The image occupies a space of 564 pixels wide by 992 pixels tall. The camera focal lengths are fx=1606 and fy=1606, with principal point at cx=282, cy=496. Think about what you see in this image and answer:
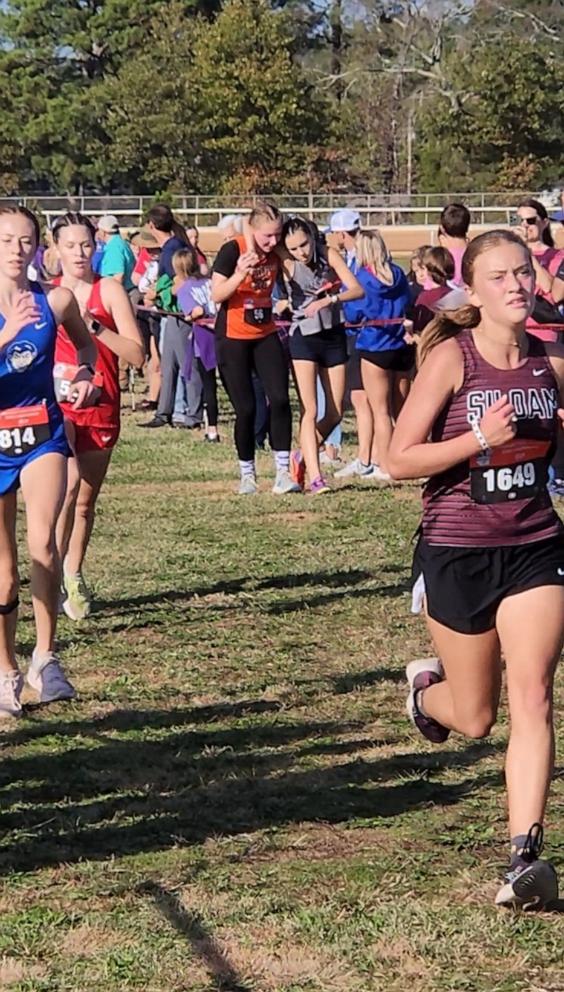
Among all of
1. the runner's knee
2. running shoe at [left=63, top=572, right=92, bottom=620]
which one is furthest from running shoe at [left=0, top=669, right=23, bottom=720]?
the runner's knee

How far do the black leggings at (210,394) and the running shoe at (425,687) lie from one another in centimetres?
1031

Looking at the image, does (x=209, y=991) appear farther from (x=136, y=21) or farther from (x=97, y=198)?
(x=136, y=21)

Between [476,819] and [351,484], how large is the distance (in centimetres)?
765

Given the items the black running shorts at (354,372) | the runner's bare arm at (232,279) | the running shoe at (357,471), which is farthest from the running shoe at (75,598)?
the black running shorts at (354,372)

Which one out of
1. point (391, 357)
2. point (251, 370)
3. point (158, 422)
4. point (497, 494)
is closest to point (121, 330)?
point (497, 494)

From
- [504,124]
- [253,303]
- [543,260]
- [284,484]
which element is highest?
[504,124]

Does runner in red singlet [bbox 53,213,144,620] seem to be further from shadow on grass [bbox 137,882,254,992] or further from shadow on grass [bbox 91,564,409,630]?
shadow on grass [bbox 137,882,254,992]

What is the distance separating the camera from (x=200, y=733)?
253 inches

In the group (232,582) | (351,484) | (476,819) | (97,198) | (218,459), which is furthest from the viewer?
(97,198)

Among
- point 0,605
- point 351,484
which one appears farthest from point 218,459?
point 0,605

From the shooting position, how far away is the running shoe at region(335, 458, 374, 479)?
1330 cm

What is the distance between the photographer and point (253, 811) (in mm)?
5480

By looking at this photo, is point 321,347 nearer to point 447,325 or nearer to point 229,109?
point 447,325

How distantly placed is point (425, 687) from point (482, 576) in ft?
2.93
